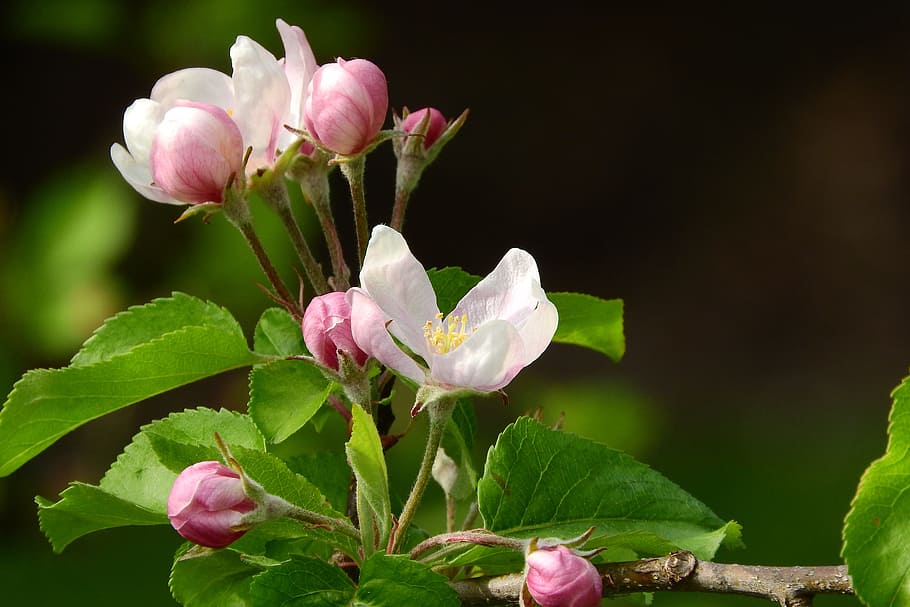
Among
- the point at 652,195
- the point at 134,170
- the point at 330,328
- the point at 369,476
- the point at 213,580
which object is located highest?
the point at 134,170

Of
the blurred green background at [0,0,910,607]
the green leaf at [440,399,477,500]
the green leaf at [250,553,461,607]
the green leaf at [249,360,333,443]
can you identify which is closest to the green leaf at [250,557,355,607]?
the green leaf at [250,553,461,607]

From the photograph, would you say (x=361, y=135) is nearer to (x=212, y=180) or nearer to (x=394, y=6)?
(x=212, y=180)

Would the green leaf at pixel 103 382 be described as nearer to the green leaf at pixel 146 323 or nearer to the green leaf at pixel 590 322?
the green leaf at pixel 146 323

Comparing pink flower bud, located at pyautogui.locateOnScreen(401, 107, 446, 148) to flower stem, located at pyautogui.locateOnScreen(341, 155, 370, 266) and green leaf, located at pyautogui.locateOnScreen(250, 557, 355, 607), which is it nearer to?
flower stem, located at pyautogui.locateOnScreen(341, 155, 370, 266)

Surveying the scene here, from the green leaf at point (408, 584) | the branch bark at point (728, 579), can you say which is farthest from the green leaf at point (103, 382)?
the branch bark at point (728, 579)

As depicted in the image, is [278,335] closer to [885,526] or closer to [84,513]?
[84,513]

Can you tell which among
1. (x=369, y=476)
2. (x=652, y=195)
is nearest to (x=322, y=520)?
(x=369, y=476)
